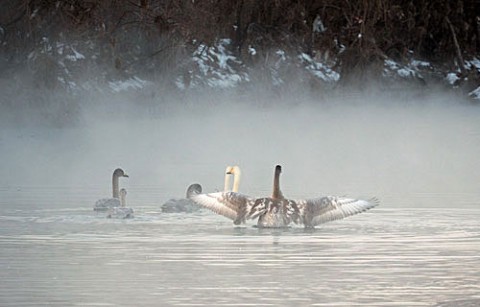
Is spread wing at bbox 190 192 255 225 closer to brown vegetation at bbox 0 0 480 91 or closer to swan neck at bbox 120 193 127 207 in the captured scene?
swan neck at bbox 120 193 127 207

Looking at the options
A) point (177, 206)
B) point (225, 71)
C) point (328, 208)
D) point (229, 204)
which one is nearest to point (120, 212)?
point (177, 206)

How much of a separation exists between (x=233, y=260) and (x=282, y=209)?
2389mm

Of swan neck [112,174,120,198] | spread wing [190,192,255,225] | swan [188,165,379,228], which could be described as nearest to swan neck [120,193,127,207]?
swan neck [112,174,120,198]

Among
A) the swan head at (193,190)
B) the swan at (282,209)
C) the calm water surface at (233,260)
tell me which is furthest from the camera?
the swan head at (193,190)

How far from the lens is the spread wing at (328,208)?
1352 centimetres

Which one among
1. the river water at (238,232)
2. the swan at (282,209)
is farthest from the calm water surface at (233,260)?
the swan at (282,209)

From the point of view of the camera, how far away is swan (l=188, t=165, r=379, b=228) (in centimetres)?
1342

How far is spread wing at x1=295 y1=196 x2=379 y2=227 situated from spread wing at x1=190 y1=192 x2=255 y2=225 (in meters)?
0.43

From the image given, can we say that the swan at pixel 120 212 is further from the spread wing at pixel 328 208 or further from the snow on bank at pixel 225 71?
the snow on bank at pixel 225 71

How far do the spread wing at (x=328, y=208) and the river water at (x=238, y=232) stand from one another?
121 millimetres

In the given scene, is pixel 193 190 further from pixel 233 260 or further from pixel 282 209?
pixel 233 260

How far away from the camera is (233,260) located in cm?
1113

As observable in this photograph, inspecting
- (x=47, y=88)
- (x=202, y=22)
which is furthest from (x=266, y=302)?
(x=47, y=88)

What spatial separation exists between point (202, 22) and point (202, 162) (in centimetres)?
370
